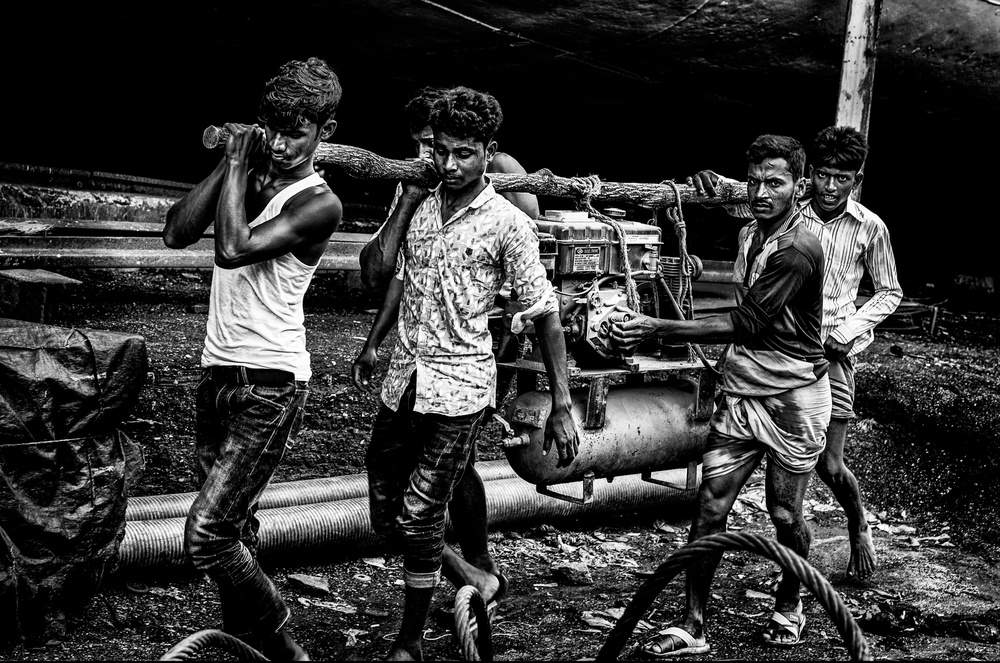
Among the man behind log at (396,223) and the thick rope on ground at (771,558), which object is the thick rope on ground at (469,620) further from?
the man behind log at (396,223)

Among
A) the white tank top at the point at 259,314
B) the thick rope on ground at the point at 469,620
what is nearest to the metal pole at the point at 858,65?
the white tank top at the point at 259,314

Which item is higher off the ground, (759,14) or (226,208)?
(759,14)

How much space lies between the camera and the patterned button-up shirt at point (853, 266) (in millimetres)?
4898

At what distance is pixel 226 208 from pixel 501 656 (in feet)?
6.62

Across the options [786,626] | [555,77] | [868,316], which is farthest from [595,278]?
[555,77]

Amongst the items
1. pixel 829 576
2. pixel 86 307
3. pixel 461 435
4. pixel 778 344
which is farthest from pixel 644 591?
pixel 86 307

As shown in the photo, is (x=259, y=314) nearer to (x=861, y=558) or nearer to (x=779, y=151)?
(x=779, y=151)

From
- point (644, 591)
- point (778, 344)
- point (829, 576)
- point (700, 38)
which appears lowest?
point (829, 576)

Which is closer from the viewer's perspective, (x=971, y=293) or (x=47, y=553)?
(x=47, y=553)

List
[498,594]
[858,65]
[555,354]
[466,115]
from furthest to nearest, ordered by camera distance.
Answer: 1. [858,65]
2. [498,594]
3. [555,354]
4. [466,115]

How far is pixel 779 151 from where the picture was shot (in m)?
3.97

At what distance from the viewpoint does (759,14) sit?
852 centimetres

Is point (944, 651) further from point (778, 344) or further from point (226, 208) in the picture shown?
point (226, 208)

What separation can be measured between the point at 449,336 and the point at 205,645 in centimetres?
140
